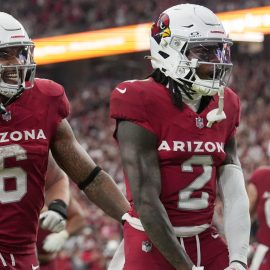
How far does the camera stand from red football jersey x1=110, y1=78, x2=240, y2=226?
3.58 metres

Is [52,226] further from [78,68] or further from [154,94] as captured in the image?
[78,68]

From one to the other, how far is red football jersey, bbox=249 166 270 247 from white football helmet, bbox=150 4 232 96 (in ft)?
7.49

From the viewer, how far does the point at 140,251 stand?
3.63 metres

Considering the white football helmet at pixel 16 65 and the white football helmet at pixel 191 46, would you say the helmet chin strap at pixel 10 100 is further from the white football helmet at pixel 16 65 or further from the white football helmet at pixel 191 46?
the white football helmet at pixel 191 46

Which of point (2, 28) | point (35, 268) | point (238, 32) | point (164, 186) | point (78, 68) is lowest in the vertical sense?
point (78, 68)

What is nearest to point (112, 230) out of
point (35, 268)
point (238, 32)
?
point (238, 32)

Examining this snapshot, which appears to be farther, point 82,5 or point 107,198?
point 82,5

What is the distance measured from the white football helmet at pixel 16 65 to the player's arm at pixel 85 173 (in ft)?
0.97

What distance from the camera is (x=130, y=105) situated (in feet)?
11.7

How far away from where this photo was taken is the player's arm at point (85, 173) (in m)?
4.02

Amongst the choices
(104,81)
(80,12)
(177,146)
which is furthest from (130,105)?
(80,12)

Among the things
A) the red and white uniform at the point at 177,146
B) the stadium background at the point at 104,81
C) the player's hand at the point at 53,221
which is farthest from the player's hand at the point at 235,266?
the stadium background at the point at 104,81

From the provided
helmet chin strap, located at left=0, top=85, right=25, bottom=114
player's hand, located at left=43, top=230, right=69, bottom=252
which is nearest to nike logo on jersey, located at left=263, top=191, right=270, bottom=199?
player's hand, located at left=43, top=230, right=69, bottom=252

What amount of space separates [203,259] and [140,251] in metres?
0.24
